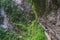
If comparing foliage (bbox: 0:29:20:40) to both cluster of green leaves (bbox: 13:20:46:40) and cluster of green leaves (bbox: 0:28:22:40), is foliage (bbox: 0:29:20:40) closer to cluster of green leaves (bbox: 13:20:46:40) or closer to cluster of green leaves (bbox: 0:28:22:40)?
cluster of green leaves (bbox: 0:28:22:40)

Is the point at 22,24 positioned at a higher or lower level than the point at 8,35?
higher

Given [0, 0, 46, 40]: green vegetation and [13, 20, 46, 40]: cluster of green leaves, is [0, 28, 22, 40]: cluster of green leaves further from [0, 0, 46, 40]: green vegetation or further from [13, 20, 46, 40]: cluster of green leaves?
[13, 20, 46, 40]: cluster of green leaves

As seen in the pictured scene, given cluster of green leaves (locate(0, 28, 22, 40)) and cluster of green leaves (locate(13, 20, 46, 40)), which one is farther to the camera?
cluster of green leaves (locate(0, 28, 22, 40))

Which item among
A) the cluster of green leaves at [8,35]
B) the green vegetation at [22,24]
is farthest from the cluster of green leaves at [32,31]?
the cluster of green leaves at [8,35]

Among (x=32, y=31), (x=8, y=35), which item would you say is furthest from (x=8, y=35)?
(x=32, y=31)

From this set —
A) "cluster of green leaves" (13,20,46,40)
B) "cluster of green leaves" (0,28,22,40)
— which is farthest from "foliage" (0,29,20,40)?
"cluster of green leaves" (13,20,46,40)

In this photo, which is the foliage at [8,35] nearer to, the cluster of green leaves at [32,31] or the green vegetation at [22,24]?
the green vegetation at [22,24]

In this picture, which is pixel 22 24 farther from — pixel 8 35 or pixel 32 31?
pixel 8 35

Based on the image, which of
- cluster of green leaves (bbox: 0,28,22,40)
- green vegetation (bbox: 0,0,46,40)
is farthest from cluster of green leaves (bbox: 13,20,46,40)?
cluster of green leaves (bbox: 0,28,22,40)

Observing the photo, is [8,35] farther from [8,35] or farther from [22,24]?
[22,24]

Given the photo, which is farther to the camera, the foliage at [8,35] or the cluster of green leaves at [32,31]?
the foliage at [8,35]

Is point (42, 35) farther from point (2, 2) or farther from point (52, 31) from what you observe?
point (2, 2)

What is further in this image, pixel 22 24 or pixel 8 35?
pixel 22 24
